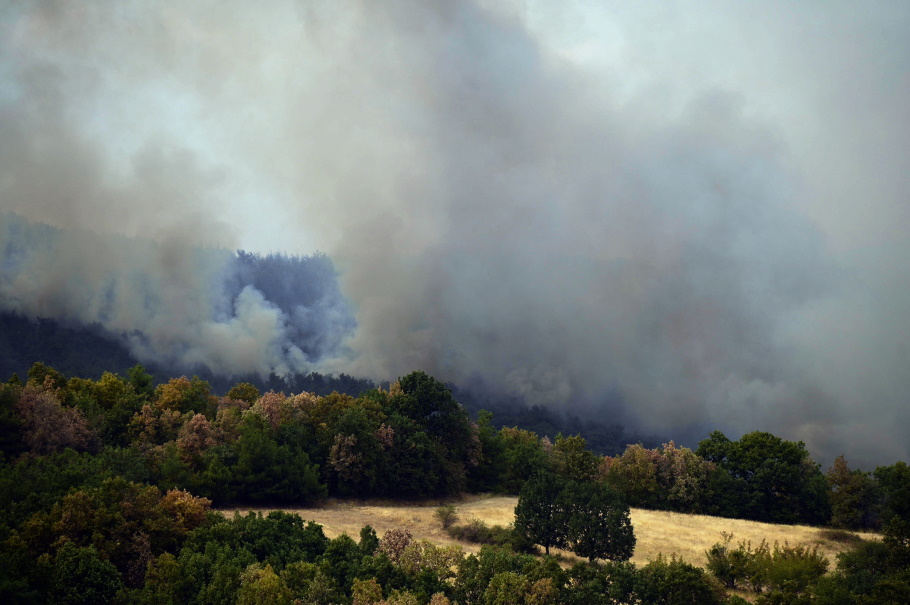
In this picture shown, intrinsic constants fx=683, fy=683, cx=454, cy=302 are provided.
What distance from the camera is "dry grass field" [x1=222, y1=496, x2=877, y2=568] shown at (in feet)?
175

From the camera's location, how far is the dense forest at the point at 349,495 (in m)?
33.0

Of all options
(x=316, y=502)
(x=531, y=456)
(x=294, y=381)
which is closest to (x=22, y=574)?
(x=316, y=502)

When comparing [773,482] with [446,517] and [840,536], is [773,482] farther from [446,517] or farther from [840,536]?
[446,517]

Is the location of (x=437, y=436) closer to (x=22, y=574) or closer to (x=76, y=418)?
(x=76, y=418)

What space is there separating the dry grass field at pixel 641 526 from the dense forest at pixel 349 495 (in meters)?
2.86

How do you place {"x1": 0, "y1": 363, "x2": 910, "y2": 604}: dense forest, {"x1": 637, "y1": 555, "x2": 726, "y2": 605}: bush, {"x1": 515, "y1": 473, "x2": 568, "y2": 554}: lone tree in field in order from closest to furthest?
{"x1": 0, "y1": 363, "x2": 910, "y2": 604}: dense forest → {"x1": 637, "y1": 555, "x2": 726, "y2": 605}: bush → {"x1": 515, "y1": 473, "x2": 568, "y2": 554}: lone tree in field

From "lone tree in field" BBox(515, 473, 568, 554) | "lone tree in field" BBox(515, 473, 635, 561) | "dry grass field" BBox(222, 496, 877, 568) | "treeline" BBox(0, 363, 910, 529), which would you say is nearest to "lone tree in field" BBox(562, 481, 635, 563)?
"lone tree in field" BBox(515, 473, 635, 561)

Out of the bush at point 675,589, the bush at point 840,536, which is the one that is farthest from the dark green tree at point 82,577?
the bush at point 840,536

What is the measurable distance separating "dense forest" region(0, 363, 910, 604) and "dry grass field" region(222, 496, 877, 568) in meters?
2.86

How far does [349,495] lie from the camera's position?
68.1 metres

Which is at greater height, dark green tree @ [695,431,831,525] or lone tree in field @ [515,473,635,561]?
dark green tree @ [695,431,831,525]

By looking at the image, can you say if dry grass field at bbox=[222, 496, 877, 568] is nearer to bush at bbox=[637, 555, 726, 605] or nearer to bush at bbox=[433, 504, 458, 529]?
bush at bbox=[433, 504, 458, 529]

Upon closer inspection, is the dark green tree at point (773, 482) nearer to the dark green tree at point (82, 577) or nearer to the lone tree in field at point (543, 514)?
the lone tree in field at point (543, 514)

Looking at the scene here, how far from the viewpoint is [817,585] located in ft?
113
